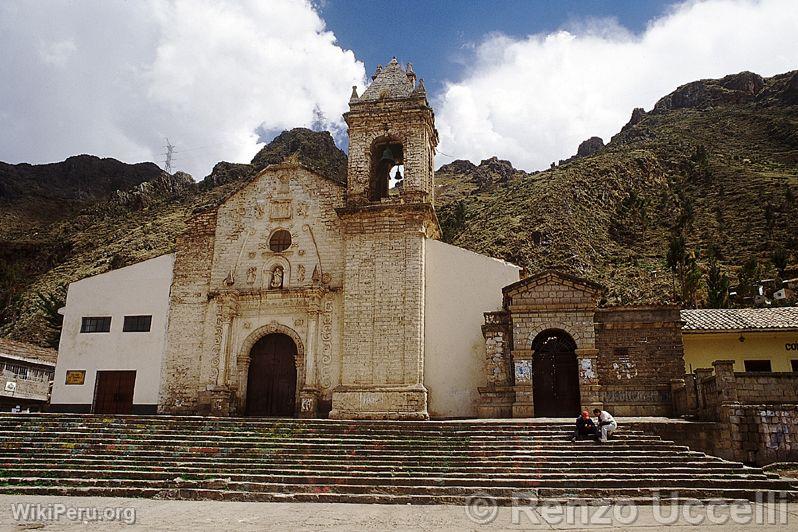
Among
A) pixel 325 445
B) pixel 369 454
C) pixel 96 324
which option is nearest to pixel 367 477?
pixel 369 454

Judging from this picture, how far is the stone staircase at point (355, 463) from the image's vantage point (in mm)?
11477

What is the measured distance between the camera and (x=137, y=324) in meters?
22.8

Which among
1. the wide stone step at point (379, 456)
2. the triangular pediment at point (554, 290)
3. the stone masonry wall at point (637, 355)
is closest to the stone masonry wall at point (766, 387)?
the stone masonry wall at point (637, 355)

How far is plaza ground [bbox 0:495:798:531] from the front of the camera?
8617mm

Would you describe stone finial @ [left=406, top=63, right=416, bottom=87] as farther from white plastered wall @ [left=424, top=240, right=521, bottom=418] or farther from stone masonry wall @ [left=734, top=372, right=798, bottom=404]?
stone masonry wall @ [left=734, top=372, right=798, bottom=404]

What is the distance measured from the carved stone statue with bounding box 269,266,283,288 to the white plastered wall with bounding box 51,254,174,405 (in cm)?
410

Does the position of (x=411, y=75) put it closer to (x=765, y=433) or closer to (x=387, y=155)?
(x=387, y=155)

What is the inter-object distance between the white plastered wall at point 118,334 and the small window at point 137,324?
5.9 inches

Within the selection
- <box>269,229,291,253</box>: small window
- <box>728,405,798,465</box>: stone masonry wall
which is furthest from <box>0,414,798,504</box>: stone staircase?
<box>269,229,291,253</box>: small window

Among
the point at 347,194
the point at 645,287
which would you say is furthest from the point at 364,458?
the point at 645,287

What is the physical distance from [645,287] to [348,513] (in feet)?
131

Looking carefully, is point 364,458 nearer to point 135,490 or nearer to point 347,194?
point 135,490

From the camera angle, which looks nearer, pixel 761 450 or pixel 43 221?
pixel 761 450

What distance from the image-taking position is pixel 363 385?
19.8 meters
